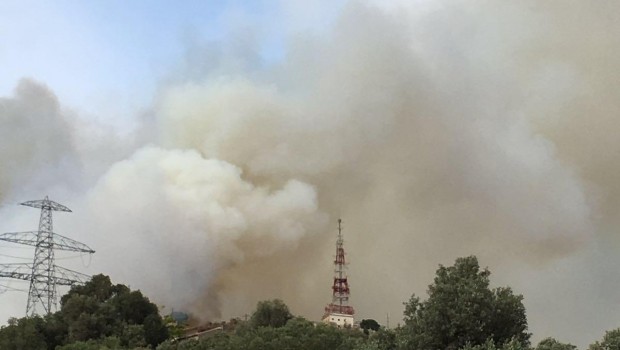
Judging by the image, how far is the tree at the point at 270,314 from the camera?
109 ft

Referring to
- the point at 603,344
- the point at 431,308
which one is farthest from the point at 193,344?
the point at 603,344

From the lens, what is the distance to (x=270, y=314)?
33.7 metres

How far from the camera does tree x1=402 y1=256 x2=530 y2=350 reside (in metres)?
12.9

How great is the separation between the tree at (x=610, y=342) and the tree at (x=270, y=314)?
75.1 ft

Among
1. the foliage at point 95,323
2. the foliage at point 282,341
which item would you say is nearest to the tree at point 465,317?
the foliage at point 282,341

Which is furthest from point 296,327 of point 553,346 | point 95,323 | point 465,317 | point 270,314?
point 553,346

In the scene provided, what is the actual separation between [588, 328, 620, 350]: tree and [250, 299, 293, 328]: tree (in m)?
22.9

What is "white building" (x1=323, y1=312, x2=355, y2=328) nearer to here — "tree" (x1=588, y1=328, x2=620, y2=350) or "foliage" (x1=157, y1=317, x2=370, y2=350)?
"foliage" (x1=157, y1=317, x2=370, y2=350)

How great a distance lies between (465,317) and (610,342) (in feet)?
8.96

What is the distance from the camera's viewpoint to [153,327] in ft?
98.2

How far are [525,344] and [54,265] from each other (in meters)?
30.6

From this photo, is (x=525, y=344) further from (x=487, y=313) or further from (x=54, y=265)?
(x=54, y=265)

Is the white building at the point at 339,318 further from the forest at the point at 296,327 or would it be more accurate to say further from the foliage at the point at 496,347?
the foliage at the point at 496,347

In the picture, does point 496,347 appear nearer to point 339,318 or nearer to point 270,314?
point 270,314
